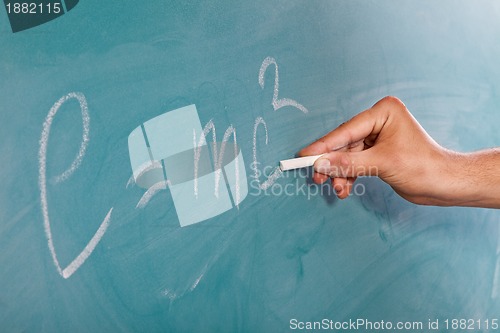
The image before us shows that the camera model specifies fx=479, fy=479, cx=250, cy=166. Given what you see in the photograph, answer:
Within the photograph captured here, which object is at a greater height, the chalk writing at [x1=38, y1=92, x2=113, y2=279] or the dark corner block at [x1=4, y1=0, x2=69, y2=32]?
the dark corner block at [x1=4, y1=0, x2=69, y2=32]

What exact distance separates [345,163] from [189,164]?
0.64ft

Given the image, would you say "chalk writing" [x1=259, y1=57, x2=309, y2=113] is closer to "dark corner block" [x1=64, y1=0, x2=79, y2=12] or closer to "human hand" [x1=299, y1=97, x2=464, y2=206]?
"human hand" [x1=299, y1=97, x2=464, y2=206]

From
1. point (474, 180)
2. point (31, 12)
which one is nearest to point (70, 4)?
point (31, 12)

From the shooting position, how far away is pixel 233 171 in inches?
23.9

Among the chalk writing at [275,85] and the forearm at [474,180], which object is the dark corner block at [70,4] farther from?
the forearm at [474,180]

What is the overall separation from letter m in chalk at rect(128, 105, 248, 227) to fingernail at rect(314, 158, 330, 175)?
93mm

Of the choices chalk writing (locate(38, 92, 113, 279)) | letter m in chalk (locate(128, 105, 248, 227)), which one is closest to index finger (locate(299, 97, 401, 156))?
letter m in chalk (locate(128, 105, 248, 227))

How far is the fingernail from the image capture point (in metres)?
0.60

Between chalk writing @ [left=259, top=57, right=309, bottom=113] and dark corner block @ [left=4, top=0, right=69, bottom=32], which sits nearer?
dark corner block @ [left=4, top=0, right=69, bottom=32]

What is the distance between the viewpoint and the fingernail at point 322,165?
60 centimetres

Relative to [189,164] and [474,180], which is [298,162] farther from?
[474,180]

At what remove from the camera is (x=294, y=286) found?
2.10 feet

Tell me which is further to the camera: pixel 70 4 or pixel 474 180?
pixel 474 180

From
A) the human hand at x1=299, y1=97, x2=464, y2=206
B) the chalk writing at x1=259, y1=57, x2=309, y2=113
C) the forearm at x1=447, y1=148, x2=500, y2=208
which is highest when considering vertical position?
the chalk writing at x1=259, y1=57, x2=309, y2=113
